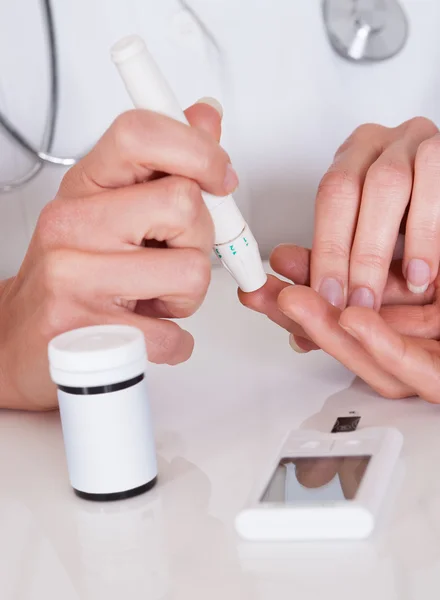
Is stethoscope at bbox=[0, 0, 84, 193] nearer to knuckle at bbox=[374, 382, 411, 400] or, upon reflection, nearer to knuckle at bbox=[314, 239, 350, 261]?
knuckle at bbox=[314, 239, 350, 261]

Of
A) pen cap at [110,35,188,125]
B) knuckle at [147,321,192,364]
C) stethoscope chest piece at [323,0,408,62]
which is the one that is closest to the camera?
pen cap at [110,35,188,125]

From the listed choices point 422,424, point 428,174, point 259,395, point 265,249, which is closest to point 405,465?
point 422,424

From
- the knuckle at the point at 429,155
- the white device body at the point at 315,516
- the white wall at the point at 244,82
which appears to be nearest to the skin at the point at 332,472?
the white device body at the point at 315,516

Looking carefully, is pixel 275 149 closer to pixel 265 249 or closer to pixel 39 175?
pixel 265 249

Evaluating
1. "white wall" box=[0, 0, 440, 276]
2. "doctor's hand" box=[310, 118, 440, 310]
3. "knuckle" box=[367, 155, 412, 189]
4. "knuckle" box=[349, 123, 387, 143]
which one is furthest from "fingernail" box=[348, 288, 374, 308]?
"white wall" box=[0, 0, 440, 276]

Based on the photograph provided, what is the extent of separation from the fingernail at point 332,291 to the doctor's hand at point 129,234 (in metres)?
0.14

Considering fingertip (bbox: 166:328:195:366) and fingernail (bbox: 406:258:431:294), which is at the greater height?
fingernail (bbox: 406:258:431:294)

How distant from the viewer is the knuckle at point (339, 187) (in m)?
0.81

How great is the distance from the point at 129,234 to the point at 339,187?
0.79 feet

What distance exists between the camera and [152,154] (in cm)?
64

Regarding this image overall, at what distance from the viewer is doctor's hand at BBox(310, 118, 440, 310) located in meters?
0.78

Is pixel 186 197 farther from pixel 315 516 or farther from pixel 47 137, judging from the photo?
pixel 47 137

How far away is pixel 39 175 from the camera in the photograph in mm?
1302

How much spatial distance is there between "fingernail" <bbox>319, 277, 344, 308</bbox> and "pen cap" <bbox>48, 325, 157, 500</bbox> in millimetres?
256
